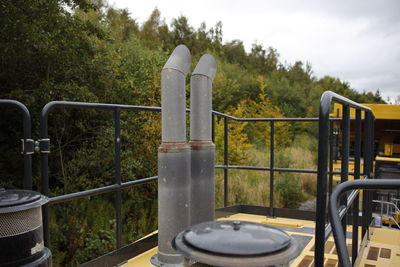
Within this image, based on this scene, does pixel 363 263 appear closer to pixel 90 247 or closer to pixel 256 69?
pixel 90 247

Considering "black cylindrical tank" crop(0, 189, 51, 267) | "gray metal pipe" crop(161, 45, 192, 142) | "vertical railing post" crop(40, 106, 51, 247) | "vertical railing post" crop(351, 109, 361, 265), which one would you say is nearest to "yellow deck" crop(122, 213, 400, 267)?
"vertical railing post" crop(351, 109, 361, 265)

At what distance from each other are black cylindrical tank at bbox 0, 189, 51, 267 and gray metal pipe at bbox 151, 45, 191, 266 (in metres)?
0.91

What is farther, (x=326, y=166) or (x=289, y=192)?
(x=289, y=192)

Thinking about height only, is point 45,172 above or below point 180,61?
below

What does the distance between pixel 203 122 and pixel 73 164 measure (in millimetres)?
5517

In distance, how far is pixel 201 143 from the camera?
9.20 feet

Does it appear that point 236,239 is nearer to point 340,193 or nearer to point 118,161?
point 340,193

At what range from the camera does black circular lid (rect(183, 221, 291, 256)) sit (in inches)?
39.9

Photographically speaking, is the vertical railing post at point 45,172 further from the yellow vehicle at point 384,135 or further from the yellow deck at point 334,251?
the yellow vehicle at point 384,135

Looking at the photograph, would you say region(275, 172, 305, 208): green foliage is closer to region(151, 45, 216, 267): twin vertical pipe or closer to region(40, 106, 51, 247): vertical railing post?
region(151, 45, 216, 267): twin vertical pipe

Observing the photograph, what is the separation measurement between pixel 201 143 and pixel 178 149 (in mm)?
390

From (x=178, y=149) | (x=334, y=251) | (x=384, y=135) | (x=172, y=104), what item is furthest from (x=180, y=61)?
(x=384, y=135)

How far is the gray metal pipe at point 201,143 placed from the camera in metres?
2.77

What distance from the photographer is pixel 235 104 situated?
1809cm
